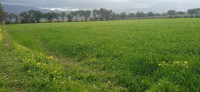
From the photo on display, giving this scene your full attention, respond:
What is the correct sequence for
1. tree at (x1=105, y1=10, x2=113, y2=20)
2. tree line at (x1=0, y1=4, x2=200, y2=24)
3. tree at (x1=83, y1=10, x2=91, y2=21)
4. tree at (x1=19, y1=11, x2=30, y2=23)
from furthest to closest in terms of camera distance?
tree at (x1=105, y1=10, x2=113, y2=20) < tree at (x1=83, y1=10, x2=91, y2=21) < tree at (x1=19, y1=11, x2=30, y2=23) < tree line at (x1=0, y1=4, x2=200, y2=24)

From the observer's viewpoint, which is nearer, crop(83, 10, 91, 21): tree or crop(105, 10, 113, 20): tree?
crop(83, 10, 91, 21): tree

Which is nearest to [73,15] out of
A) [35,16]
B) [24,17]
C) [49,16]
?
[49,16]

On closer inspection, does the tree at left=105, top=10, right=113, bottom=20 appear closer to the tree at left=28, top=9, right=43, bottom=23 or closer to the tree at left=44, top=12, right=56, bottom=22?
the tree at left=44, top=12, right=56, bottom=22

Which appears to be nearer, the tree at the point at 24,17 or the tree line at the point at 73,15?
the tree line at the point at 73,15

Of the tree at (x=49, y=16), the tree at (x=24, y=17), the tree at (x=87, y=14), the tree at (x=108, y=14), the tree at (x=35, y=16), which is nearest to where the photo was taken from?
the tree at (x=24, y=17)

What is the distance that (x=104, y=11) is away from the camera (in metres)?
161

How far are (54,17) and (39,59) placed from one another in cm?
12997

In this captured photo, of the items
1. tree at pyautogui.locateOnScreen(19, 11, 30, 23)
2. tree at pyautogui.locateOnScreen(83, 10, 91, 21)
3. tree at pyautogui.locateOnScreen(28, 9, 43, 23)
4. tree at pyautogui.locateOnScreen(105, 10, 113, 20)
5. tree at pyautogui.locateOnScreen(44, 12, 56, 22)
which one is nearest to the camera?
tree at pyautogui.locateOnScreen(19, 11, 30, 23)

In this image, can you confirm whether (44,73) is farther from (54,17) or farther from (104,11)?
(104,11)

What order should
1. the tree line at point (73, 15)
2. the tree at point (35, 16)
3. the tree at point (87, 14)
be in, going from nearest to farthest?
the tree line at point (73, 15) → the tree at point (35, 16) → the tree at point (87, 14)

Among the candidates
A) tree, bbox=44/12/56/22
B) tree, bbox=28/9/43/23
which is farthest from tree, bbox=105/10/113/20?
tree, bbox=28/9/43/23

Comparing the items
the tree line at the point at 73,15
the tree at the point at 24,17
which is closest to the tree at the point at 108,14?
the tree line at the point at 73,15

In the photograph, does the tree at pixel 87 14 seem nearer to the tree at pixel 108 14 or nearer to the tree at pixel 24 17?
the tree at pixel 108 14

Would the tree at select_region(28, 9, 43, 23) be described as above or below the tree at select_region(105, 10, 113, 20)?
below
